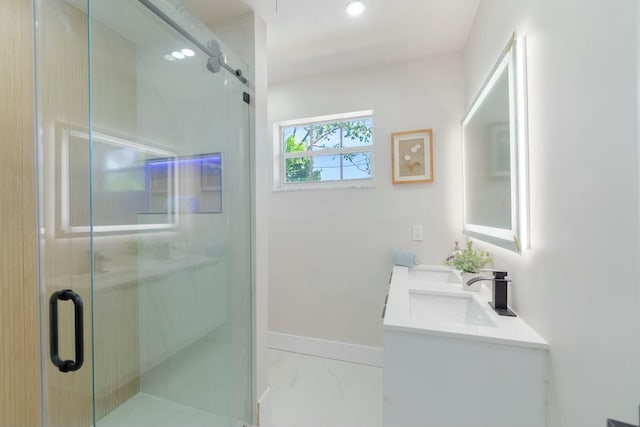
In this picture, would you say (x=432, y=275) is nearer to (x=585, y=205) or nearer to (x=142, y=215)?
(x=585, y=205)

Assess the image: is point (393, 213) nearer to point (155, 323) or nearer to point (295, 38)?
point (295, 38)

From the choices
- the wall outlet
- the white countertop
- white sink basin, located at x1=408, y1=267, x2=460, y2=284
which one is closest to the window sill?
the wall outlet

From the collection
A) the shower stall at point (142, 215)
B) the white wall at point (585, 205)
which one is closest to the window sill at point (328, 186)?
the shower stall at point (142, 215)

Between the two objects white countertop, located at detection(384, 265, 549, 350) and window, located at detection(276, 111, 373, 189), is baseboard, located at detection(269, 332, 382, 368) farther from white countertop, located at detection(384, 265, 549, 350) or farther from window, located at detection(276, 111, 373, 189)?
window, located at detection(276, 111, 373, 189)

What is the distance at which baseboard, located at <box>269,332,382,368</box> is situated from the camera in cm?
228

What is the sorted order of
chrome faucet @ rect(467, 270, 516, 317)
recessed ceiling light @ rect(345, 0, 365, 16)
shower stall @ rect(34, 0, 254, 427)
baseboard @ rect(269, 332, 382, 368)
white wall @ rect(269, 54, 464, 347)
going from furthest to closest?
baseboard @ rect(269, 332, 382, 368), white wall @ rect(269, 54, 464, 347), recessed ceiling light @ rect(345, 0, 365, 16), chrome faucet @ rect(467, 270, 516, 317), shower stall @ rect(34, 0, 254, 427)

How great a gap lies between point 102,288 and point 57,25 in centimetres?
115

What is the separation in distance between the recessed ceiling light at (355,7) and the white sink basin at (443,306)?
1.75 meters

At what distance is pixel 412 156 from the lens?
2205 millimetres

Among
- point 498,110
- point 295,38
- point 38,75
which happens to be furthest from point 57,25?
point 498,110

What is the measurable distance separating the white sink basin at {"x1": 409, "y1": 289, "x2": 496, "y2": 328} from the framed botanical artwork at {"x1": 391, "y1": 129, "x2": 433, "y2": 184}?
1.06 meters

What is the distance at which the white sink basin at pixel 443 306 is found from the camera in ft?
4.41

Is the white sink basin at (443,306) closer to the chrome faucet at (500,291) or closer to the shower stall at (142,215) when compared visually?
the chrome faucet at (500,291)

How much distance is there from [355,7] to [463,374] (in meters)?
2.01
